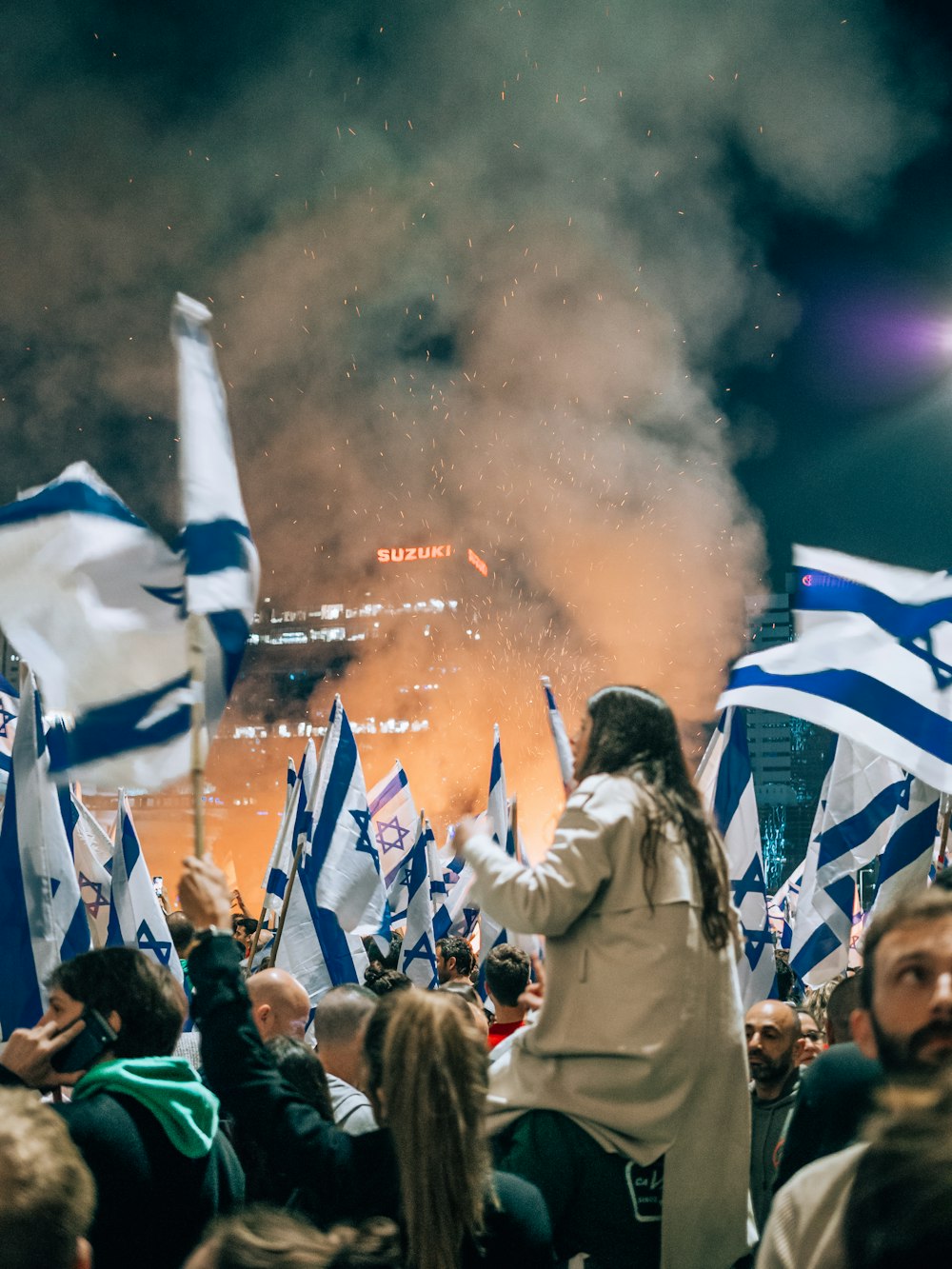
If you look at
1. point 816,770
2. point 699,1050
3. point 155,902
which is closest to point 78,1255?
point 699,1050

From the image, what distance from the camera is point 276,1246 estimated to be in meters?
1.67

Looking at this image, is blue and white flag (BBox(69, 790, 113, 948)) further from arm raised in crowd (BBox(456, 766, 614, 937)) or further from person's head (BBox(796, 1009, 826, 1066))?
arm raised in crowd (BBox(456, 766, 614, 937))

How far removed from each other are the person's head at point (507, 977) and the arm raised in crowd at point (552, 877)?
2564 mm

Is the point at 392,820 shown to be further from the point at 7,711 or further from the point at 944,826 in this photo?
the point at 944,826

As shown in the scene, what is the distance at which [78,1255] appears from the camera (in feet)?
5.91

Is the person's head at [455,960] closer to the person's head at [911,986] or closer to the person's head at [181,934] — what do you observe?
the person's head at [181,934]

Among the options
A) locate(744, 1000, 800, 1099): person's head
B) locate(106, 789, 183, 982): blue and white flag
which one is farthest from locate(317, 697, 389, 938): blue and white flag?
locate(744, 1000, 800, 1099): person's head

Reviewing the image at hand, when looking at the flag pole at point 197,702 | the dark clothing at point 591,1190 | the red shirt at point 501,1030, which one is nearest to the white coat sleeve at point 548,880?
the dark clothing at point 591,1190

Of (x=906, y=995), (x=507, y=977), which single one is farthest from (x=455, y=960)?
(x=906, y=995)

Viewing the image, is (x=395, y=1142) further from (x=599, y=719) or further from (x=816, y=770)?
(x=816, y=770)

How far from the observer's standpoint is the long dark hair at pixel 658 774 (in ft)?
10.3

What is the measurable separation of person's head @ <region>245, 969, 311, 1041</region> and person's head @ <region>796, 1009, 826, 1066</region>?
224 centimetres

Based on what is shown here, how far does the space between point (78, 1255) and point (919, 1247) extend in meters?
1.18

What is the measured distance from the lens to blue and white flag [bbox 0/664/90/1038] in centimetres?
625
